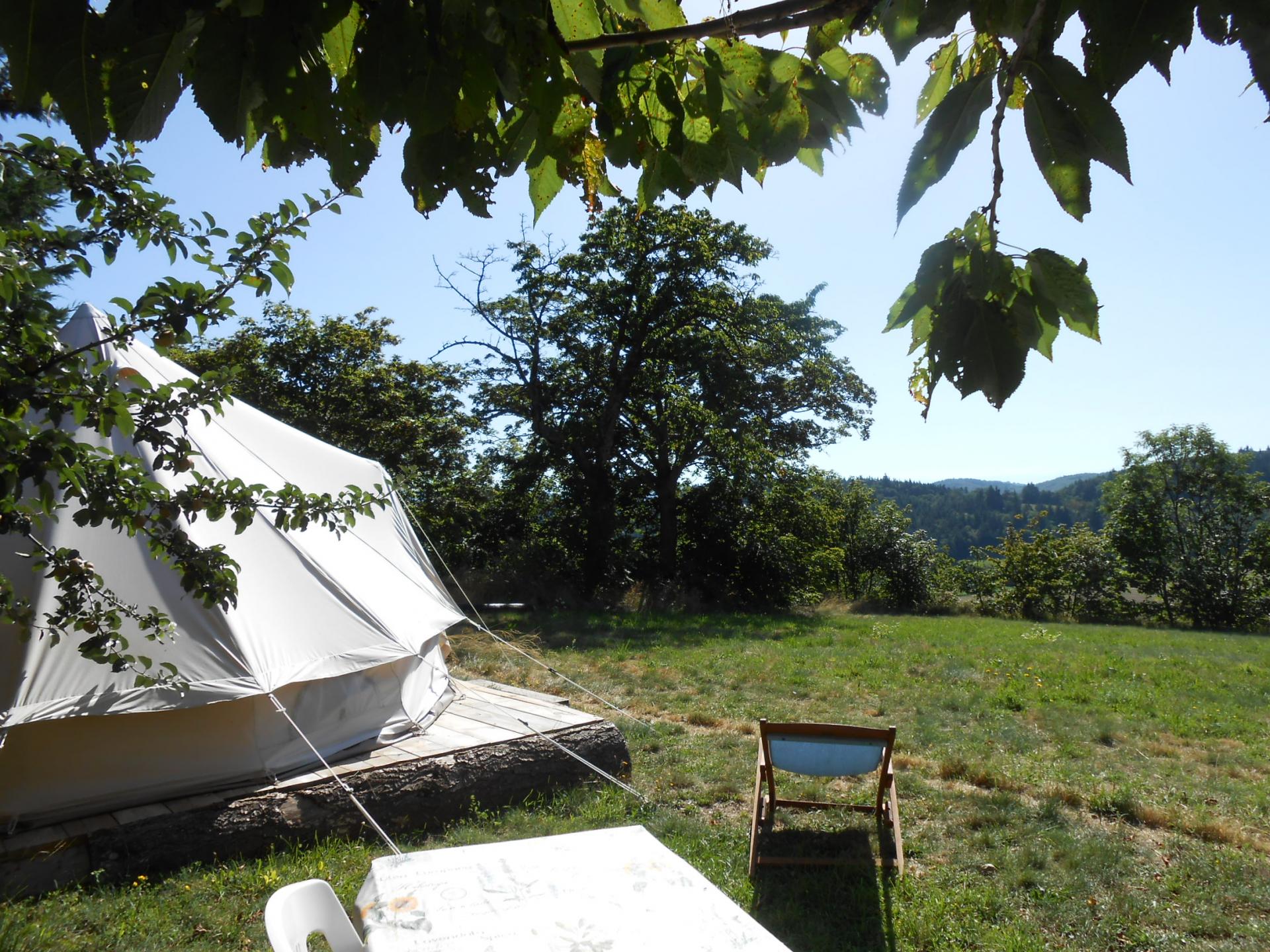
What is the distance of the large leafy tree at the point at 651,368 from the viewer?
17672 mm

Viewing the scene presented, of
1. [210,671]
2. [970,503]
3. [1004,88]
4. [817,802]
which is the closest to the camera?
[1004,88]

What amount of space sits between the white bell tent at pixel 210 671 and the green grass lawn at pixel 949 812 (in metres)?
0.66

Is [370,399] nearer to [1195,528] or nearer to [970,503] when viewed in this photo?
[1195,528]

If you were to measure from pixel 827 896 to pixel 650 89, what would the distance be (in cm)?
373

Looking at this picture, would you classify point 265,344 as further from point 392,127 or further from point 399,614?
point 392,127

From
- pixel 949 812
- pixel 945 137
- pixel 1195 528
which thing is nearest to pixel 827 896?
pixel 949 812

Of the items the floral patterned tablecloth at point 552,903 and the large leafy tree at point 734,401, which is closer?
the floral patterned tablecloth at point 552,903

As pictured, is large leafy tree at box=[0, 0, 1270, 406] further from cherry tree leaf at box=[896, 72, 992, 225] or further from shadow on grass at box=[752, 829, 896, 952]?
shadow on grass at box=[752, 829, 896, 952]

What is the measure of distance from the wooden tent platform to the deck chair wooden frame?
4.17 feet

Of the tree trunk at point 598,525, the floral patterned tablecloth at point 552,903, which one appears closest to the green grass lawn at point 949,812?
the floral patterned tablecloth at point 552,903

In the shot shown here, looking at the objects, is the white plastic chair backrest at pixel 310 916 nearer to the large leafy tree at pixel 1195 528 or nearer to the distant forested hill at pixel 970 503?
the large leafy tree at pixel 1195 528

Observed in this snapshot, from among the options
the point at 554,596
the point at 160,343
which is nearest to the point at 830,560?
the point at 554,596

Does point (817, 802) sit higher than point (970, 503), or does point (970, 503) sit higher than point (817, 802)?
point (970, 503)

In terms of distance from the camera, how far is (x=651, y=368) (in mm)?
17922
